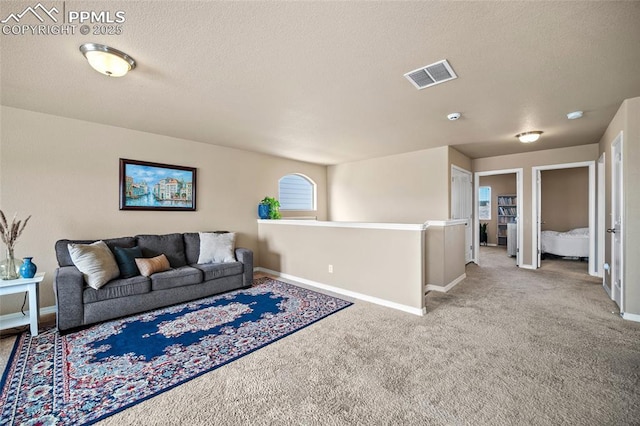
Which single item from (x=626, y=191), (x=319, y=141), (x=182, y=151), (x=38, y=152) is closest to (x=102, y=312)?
(x=38, y=152)

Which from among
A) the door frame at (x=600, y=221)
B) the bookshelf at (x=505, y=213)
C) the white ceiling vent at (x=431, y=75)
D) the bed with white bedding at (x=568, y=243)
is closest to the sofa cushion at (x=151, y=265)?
the white ceiling vent at (x=431, y=75)

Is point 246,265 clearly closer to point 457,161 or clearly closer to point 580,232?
point 457,161

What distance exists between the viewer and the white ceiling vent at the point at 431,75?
231 centimetres

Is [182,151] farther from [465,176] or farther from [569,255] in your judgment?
[569,255]

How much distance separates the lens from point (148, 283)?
3322 mm

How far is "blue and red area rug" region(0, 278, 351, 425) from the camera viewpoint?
1.80m

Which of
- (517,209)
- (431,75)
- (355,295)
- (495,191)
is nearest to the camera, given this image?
(431,75)

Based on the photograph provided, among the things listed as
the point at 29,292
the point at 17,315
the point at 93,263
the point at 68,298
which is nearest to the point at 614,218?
the point at 93,263

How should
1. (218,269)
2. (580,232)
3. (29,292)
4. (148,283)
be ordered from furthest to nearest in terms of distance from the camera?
(580,232)
(218,269)
(148,283)
(29,292)

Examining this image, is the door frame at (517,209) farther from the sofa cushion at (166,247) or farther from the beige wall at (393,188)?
the sofa cushion at (166,247)

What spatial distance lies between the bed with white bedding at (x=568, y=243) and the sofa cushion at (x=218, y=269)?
23.7 ft

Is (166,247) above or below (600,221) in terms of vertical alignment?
below

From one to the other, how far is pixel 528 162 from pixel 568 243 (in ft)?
7.65

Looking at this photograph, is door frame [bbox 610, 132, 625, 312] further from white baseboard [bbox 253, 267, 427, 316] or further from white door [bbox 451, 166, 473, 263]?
white baseboard [bbox 253, 267, 427, 316]
